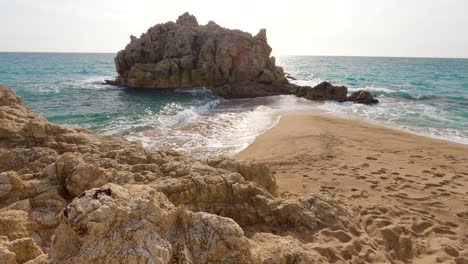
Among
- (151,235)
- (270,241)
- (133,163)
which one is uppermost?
(151,235)

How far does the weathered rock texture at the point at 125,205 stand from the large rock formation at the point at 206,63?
30.3 meters

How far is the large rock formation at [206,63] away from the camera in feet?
126

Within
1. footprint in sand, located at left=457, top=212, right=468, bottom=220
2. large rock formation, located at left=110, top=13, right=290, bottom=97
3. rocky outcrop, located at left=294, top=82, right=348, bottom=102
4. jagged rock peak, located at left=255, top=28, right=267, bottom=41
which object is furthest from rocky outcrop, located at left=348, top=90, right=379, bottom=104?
footprint in sand, located at left=457, top=212, right=468, bottom=220

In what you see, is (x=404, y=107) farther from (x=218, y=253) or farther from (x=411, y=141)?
(x=218, y=253)

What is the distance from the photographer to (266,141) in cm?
1475

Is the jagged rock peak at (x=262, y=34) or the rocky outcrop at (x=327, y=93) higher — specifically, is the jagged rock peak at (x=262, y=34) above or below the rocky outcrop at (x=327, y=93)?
above

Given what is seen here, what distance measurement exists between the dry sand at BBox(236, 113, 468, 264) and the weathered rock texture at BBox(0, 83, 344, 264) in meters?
0.75

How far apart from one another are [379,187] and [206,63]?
1275 inches

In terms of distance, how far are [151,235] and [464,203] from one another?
865 cm

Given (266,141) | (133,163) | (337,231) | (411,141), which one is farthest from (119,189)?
(411,141)

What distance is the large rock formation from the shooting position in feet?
126

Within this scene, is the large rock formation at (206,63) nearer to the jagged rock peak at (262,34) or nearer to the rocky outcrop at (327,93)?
the jagged rock peak at (262,34)

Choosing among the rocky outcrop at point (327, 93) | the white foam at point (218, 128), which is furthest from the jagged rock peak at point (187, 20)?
the rocky outcrop at point (327, 93)

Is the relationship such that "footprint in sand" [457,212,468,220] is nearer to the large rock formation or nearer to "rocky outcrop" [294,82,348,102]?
"rocky outcrop" [294,82,348,102]
